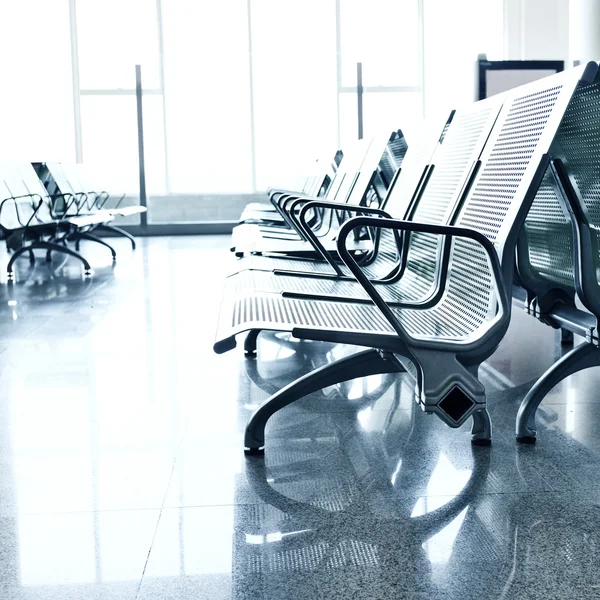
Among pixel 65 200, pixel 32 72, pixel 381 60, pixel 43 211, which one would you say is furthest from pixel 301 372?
pixel 32 72

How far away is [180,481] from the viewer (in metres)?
1.76

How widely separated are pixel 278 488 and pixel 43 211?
20.5 ft

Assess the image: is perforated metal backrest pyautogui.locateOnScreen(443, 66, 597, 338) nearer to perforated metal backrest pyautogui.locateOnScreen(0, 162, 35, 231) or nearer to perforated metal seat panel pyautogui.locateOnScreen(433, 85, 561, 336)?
perforated metal seat panel pyautogui.locateOnScreen(433, 85, 561, 336)

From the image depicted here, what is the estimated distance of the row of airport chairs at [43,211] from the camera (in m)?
5.96

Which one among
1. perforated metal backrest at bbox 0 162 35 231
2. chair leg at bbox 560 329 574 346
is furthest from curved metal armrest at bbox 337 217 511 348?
perforated metal backrest at bbox 0 162 35 231

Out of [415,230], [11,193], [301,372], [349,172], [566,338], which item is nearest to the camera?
[415,230]

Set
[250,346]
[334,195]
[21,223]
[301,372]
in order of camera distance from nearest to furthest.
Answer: [301,372] < [250,346] < [334,195] < [21,223]

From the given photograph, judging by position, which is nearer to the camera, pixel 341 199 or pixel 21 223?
pixel 341 199

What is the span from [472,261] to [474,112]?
0.63 metres

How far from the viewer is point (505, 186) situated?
1793 millimetres

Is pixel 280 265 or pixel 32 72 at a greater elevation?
pixel 32 72

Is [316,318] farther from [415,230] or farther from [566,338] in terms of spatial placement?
[566,338]

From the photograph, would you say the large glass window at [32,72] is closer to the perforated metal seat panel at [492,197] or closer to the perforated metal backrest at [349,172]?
the perforated metal backrest at [349,172]

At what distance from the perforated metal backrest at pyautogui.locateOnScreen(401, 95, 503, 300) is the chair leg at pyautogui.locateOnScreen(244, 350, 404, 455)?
7.5 inches
